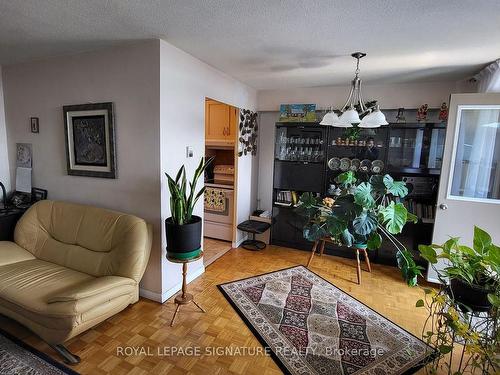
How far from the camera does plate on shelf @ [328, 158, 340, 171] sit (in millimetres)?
3781

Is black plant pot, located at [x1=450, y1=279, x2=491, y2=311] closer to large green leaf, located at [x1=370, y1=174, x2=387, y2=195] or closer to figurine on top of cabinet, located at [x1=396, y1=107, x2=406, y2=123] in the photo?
large green leaf, located at [x1=370, y1=174, x2=387, y2=195]

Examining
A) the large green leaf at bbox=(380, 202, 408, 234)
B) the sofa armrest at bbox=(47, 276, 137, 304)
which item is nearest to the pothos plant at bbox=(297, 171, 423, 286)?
the large green leaf at bbox=(380, 202, 408, 234)

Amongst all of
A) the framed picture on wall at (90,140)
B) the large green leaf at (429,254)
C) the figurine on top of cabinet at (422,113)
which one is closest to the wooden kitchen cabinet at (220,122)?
the framed picture on wall at (90,140)

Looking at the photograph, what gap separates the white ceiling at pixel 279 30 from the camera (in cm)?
170

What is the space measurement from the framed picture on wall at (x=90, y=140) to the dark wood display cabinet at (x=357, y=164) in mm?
2251

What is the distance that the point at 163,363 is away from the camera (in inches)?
73.0

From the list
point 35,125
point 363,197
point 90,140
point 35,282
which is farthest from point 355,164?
point 35,125

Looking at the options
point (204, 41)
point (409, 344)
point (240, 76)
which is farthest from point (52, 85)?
point (409, 344)

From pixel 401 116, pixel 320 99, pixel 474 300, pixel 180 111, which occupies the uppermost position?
pixel 320 99

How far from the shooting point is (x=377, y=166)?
3611mm

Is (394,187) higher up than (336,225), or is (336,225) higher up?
(394,187)

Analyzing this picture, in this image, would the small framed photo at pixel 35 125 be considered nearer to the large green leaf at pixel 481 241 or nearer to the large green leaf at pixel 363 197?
the large green leaf at pixel 363 197

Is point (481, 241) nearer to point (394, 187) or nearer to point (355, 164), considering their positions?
point (394, 187)

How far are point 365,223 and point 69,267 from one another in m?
2.80
